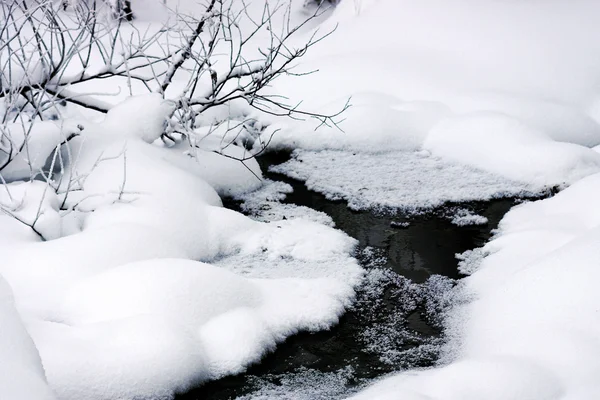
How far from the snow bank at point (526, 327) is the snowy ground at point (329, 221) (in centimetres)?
1

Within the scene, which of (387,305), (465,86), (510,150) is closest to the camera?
(387,305)

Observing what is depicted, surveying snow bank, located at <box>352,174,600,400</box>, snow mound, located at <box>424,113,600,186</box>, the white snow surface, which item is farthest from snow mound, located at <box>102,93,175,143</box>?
snow bank, located at <box>352,174,600,400</box>

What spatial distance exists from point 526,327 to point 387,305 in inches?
30.8

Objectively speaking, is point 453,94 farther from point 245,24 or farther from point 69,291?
point 245,24

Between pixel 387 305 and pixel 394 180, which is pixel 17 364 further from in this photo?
pixel 394 180

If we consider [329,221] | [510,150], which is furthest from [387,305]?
[510,150]

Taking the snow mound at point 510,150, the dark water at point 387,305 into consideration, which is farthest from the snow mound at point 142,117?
the snow mound at point 510,150

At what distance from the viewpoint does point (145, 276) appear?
125 inches

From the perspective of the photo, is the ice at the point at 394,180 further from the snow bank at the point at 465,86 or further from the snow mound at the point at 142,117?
the snow mound at the point at 142,117

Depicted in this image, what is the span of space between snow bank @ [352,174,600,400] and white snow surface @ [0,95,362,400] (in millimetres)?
694

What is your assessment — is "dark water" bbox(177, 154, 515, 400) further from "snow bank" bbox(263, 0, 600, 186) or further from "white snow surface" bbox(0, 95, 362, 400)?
"snow bank" bbox(263, 0, 600, 186)

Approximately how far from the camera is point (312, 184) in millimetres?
5137

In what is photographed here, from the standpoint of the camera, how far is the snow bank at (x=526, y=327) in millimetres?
2461

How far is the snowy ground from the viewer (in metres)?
2.67
